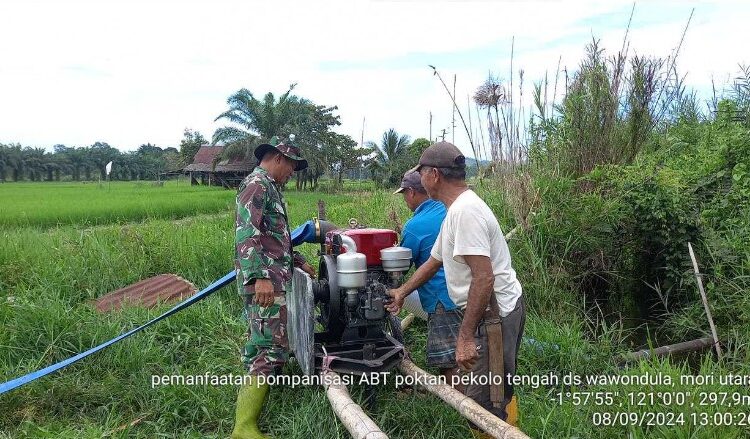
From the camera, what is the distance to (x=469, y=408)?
→ 2336 millimetres

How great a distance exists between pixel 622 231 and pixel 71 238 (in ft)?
19.3

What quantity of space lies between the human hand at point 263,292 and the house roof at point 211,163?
26055 millimetres

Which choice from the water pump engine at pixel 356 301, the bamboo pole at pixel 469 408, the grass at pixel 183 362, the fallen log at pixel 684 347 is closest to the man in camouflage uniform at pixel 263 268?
the water pump engine at pixel 356 301

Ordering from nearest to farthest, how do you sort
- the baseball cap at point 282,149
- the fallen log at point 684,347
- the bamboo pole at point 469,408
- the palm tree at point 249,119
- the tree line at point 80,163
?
the bamboo pole at point 469,408 → the baseball cap at point 282,149 → the fallen log at point 684,347 → the palm tree at point 249,119 → the tree line at point 80,163

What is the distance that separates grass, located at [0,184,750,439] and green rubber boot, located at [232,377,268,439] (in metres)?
0.21

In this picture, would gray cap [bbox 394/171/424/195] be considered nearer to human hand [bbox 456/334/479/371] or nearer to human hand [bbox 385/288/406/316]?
human hand [bbox 385/288/406/316]

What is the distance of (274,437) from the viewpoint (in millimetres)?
2969

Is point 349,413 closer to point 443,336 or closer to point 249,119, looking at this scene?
point 443,336

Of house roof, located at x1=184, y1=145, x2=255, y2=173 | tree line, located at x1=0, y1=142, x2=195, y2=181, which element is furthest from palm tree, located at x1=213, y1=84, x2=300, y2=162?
tree line, located at x1=0, y1=142, x2=195, y2=181

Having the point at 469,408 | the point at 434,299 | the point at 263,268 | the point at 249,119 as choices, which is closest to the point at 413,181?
the point at 434,299

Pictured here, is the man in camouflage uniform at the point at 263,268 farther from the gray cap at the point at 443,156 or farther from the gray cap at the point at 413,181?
the gray cap at the point at 443,156

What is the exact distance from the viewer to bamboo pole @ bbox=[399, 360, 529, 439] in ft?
6.70

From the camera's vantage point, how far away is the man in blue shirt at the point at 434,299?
116 inches

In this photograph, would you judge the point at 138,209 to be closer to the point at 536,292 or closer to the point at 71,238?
the point at 71,238
